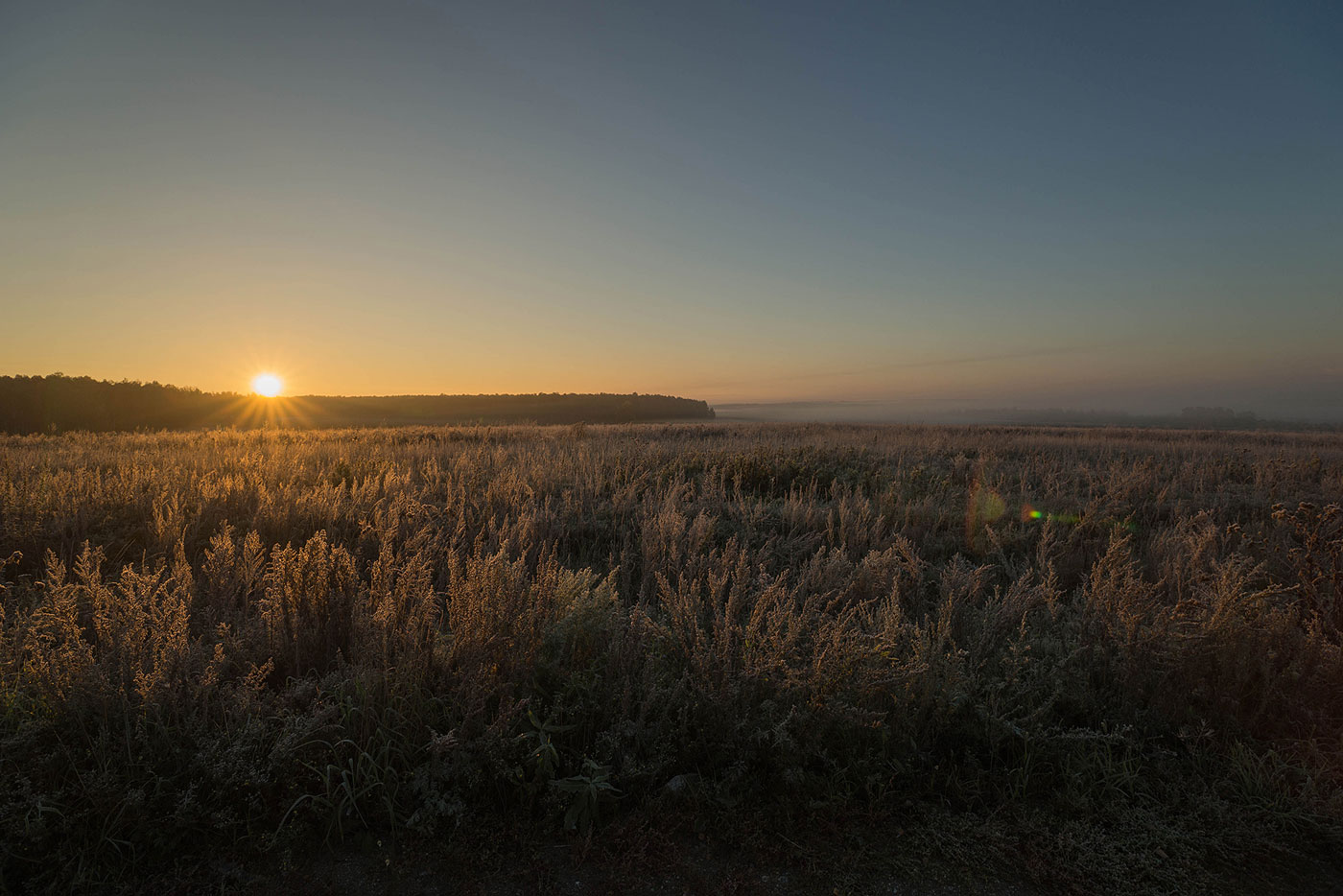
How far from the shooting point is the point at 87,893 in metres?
2.00

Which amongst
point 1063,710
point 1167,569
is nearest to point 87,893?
point 1063,710

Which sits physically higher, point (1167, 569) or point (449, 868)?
point (1167, 569)

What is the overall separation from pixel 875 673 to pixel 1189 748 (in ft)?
5.42

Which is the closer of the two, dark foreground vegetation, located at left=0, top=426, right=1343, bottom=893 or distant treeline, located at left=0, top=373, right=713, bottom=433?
dark foreground vegetation, located at left=0, top=426, right=1343, bottom=893

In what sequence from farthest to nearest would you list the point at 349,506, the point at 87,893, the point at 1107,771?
the point at 349,506
the point at 1107,771
the point at 87,893

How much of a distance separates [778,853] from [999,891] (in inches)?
33.0

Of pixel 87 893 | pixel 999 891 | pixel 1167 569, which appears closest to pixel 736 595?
pixel 999 891

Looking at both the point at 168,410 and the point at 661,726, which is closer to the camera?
the point at 661,726

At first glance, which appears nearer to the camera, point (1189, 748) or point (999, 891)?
point (999, 891)

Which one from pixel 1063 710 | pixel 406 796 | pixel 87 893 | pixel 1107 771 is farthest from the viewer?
pixel 1063 710

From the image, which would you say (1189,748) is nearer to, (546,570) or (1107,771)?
(1107,771)

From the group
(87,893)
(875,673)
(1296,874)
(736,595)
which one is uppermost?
(736,595)

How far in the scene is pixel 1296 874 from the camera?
2301mm

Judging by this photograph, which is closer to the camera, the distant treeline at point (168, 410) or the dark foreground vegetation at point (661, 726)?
the dark foreground vegetation at point (661, 726)
